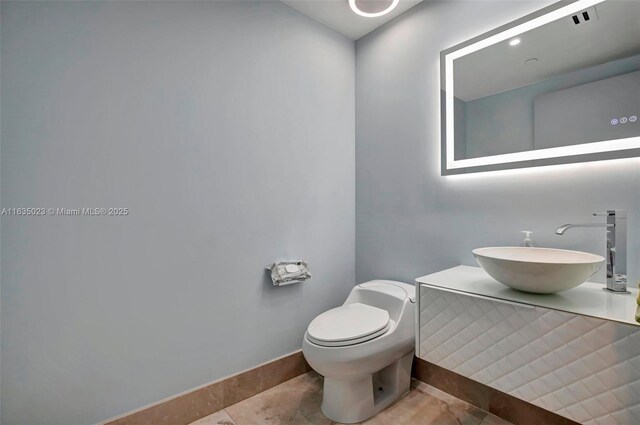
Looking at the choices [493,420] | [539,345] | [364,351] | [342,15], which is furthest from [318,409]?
[342,15]

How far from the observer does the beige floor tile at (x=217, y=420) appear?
1.41 m

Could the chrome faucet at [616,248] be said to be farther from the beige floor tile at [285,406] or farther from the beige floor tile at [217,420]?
the beige floor tile at [217,420]

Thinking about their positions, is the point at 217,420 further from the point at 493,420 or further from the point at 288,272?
the point at 493,420

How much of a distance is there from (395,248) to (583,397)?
1.12 m

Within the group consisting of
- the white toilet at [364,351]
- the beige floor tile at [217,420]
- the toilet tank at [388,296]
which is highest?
the toilet tank at [388,296]

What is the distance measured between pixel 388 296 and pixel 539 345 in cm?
75

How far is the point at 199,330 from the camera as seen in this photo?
1.46 metres

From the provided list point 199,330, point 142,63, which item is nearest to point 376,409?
point 199,330

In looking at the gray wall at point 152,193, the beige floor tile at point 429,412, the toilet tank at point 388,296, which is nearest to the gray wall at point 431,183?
the toilet tank at point 388,296

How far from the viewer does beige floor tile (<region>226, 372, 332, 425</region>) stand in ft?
4.68

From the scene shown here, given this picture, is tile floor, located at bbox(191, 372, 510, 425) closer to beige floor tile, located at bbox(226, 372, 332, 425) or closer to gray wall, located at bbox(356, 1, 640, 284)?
beige floor tile, located at bbox(226, 372, 332, 425)

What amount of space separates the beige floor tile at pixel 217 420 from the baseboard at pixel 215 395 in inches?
0.7

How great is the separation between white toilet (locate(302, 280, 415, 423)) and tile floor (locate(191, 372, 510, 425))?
0.06 m

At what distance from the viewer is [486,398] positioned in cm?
147
